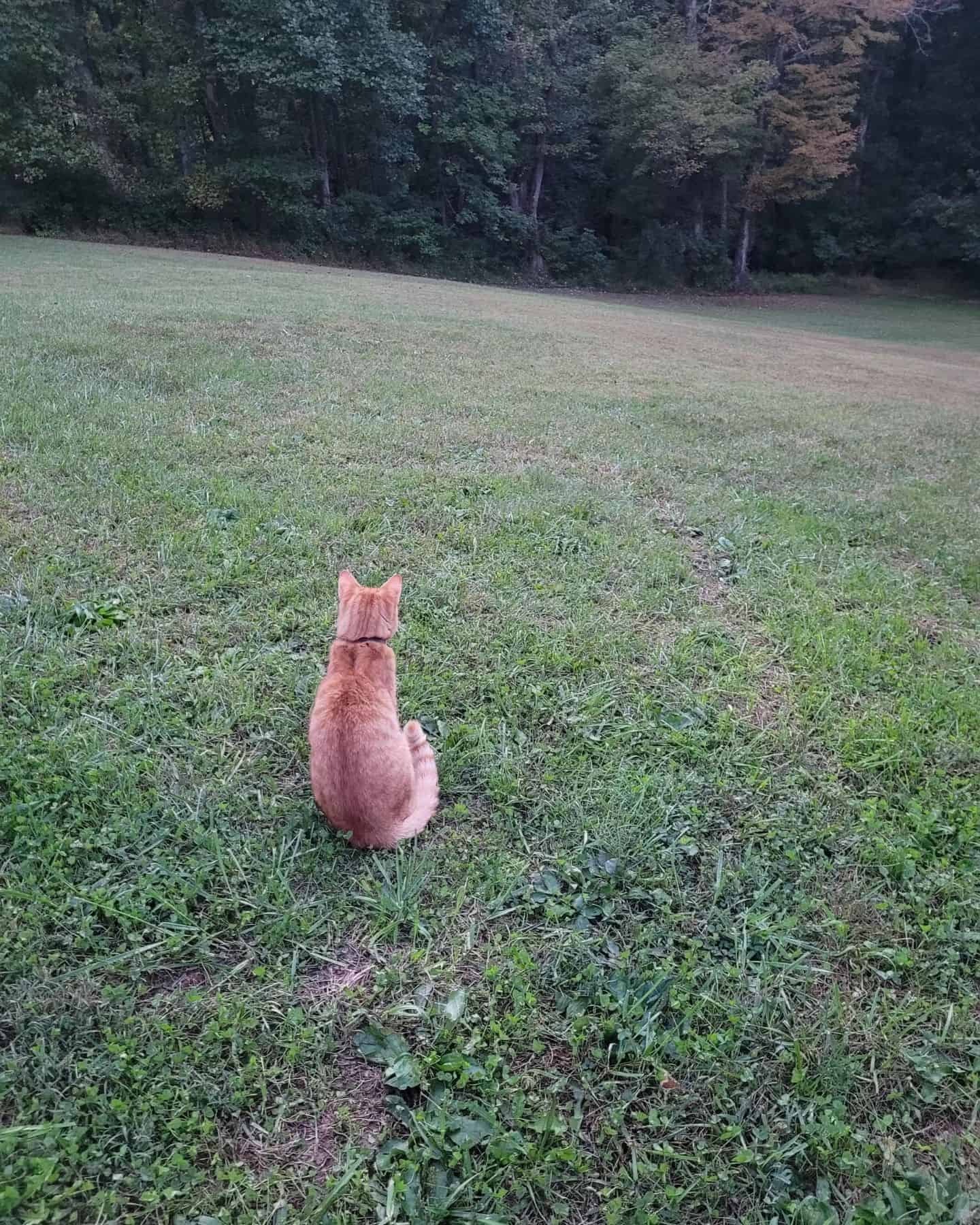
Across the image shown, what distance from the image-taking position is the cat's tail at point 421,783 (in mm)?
2385

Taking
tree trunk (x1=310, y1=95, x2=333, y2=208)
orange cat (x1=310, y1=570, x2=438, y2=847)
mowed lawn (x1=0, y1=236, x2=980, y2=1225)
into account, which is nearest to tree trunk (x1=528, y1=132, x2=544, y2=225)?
tree trunk (x1=310, y1=95, x2=333, y2=208)

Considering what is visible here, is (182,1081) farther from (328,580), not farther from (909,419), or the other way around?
(909,419)

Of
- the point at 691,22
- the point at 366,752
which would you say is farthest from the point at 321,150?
the point at 366,752

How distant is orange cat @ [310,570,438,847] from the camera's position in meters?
2.25

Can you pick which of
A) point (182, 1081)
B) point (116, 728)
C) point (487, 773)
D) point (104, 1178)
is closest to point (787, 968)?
point (487, 773)

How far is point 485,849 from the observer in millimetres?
2398

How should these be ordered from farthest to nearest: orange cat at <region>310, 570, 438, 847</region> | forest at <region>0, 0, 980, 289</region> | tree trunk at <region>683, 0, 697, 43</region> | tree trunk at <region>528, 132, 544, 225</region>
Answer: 1. tree trunk at <region>528, 132, 544, 225</region>
2. tree trunk at <region>683, 0, 697, 43</region>
3. forest at <region>0, 0, 980, 289</region>
4. orange cat at <region>310, 570, 438, 847</region>

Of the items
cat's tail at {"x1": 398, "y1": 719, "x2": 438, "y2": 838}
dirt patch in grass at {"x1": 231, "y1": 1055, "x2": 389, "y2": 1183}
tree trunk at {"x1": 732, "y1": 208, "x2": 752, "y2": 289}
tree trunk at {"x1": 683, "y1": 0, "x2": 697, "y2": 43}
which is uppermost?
tree trunk at {"x1": 683, "y1": 0, "x2": 697, "y2": 43}

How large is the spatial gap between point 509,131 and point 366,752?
2783cm

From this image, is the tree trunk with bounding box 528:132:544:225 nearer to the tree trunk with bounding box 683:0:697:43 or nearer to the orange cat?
the tree trunk with bounding box 683:0:697:43

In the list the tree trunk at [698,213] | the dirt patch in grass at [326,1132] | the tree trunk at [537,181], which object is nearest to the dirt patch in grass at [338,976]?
the dirt patch in grass at [326,1132]

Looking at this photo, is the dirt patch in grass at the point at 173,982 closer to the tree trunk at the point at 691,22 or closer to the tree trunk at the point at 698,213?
the tree trunk at the point at 698,213

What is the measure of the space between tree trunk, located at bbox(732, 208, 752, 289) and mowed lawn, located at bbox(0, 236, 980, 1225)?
25.3m

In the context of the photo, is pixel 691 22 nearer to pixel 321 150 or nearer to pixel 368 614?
pixel 321 150
